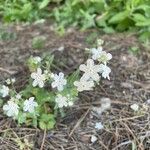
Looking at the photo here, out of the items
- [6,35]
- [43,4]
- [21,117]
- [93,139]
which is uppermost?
[43,4]

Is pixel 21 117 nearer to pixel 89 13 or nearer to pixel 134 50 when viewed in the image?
pixel 134 50

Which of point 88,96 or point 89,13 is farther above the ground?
point 89,13

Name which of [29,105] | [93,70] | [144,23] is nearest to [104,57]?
[93,70]

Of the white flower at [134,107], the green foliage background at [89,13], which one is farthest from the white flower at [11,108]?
the green foliage background at [89,13]

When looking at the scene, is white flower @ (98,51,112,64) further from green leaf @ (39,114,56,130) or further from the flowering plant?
green leaf @ (39,114,56,130)

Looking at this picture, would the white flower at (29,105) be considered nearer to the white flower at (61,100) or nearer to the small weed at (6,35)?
the white flower at (61,100)

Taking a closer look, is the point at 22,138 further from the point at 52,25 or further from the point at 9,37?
the point at 52,25
